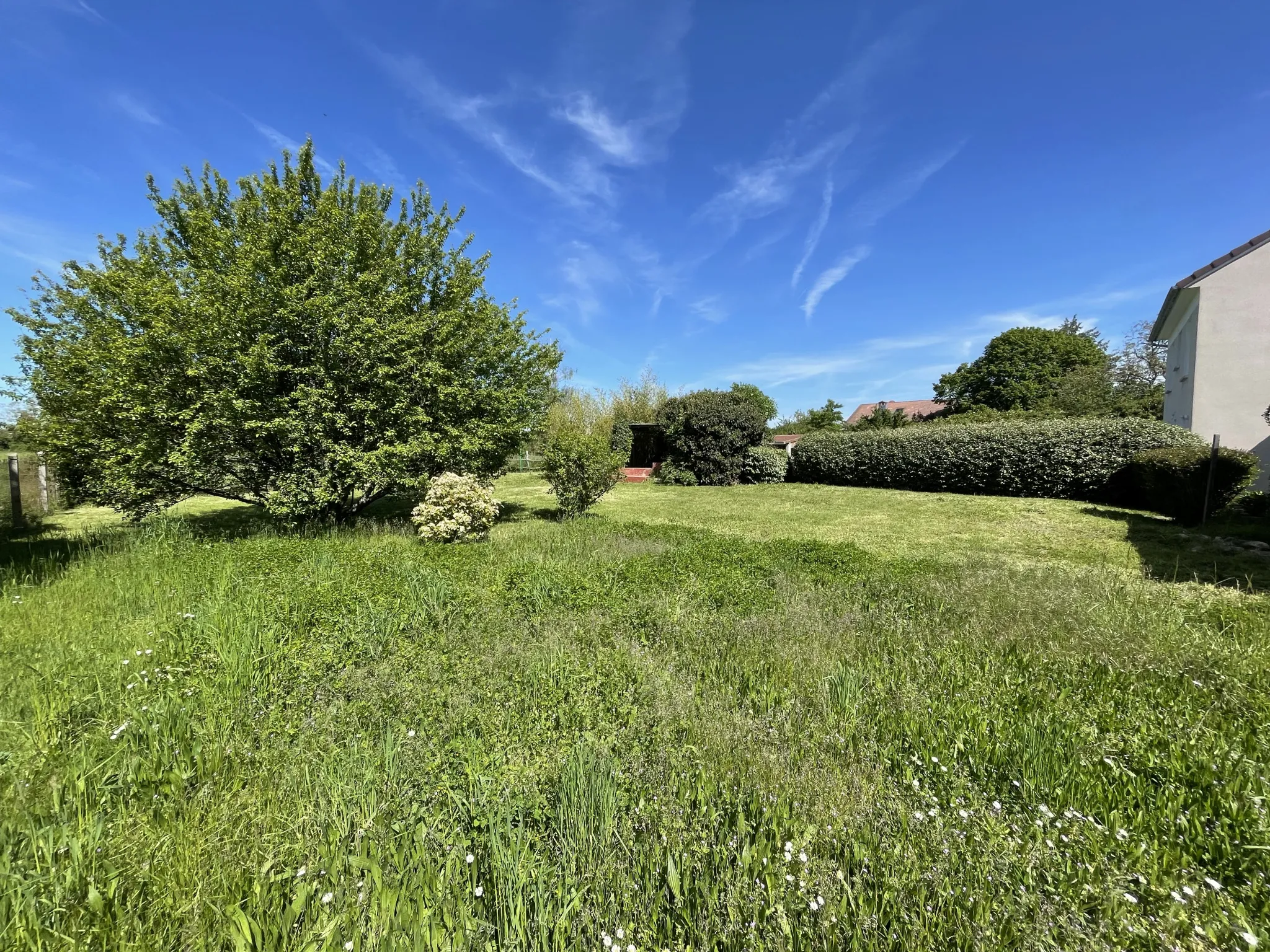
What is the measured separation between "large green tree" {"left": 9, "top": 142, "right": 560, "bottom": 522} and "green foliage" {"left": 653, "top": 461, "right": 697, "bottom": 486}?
395 inches

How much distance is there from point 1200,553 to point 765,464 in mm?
12206

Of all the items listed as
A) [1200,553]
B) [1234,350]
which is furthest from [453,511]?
[1234,350]

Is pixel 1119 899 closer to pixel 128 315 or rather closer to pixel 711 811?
pixel 711 811

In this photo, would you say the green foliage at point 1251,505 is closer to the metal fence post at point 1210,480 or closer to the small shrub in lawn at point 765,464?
the metal fence post at point 1210,480

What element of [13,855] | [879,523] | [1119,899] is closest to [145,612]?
[13,855]

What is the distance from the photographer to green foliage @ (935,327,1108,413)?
33594 mm

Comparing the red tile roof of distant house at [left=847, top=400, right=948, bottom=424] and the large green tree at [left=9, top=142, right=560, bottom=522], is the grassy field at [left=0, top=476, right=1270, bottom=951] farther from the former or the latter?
the red tile roof of distant house at [left=847, top=400, right=948, bottom=424]

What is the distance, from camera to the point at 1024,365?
34.4 metres

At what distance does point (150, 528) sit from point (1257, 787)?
11234mm

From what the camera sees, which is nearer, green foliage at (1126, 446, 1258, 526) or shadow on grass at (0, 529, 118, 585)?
shadow on grass at (0, 529, 118, 585)

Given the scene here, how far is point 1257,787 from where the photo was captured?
210cm

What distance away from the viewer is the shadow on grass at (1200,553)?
554cm

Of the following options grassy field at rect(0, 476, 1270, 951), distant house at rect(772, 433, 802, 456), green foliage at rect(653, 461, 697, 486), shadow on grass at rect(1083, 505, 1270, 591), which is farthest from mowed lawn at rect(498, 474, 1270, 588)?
distant house at rect(772, 433, 802, 456)

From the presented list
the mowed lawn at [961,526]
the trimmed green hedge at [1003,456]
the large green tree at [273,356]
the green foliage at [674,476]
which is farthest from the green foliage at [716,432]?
the large green tree at [273,356]
